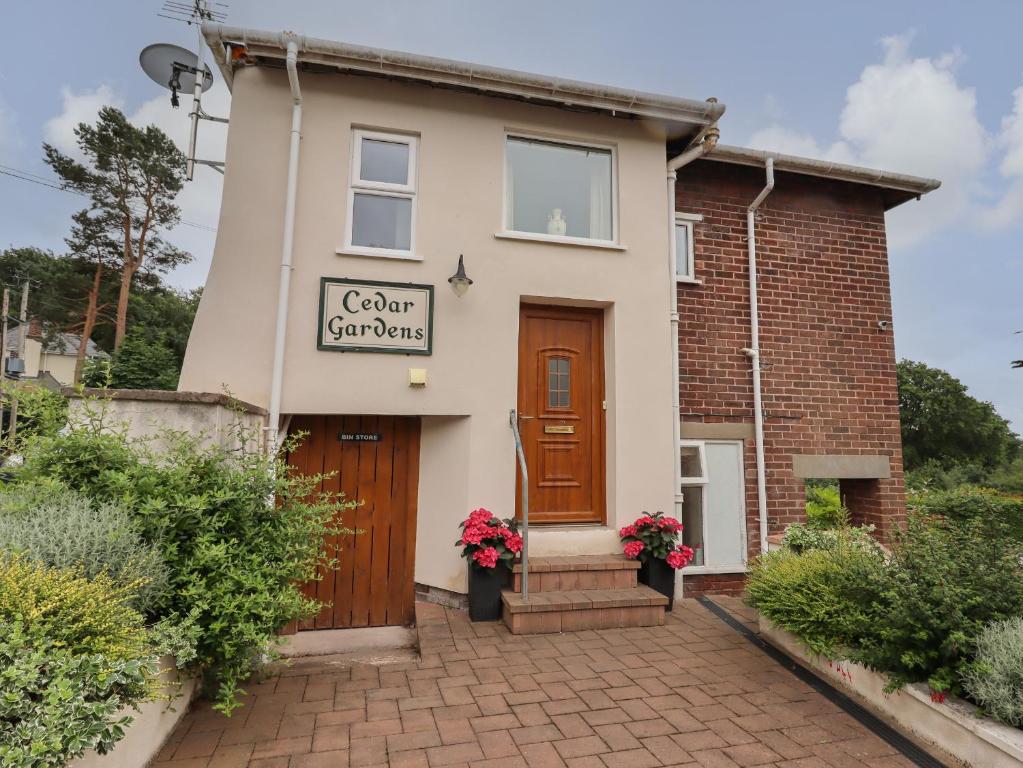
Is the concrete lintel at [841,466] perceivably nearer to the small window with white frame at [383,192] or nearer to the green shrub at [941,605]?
the green shrub at [941,605]

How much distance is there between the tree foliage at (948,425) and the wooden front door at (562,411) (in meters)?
30.5

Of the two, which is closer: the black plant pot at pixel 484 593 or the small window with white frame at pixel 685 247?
the black plant pot at pixel 484 593

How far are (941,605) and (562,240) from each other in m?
4.06

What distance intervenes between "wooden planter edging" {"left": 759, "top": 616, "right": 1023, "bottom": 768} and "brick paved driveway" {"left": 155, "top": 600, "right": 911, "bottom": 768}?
0.76 feet

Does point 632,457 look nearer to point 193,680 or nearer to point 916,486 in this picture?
point 193,680

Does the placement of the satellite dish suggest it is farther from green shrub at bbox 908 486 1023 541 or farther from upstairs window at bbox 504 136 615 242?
green shrub at bbox 908 486 1023 541

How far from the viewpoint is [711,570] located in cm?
556

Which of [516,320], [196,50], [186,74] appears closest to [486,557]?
[516,320]

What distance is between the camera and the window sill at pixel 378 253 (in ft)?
15.7

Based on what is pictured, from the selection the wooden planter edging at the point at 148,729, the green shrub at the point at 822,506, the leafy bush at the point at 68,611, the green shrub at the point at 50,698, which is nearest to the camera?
the green shrub at the point at 50,698

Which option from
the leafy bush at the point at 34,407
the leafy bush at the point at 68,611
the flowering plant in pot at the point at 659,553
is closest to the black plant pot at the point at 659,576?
the flowering plant in pot at the point at 659,553

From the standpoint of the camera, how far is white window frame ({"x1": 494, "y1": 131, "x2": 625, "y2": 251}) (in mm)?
5207

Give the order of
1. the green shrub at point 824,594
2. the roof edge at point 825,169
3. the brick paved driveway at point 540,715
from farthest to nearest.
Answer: the roof edge at point 825,169
the green shrub at point 824,594
the brick paved driveway at point 540,715

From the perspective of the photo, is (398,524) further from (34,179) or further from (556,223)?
(34,179)
